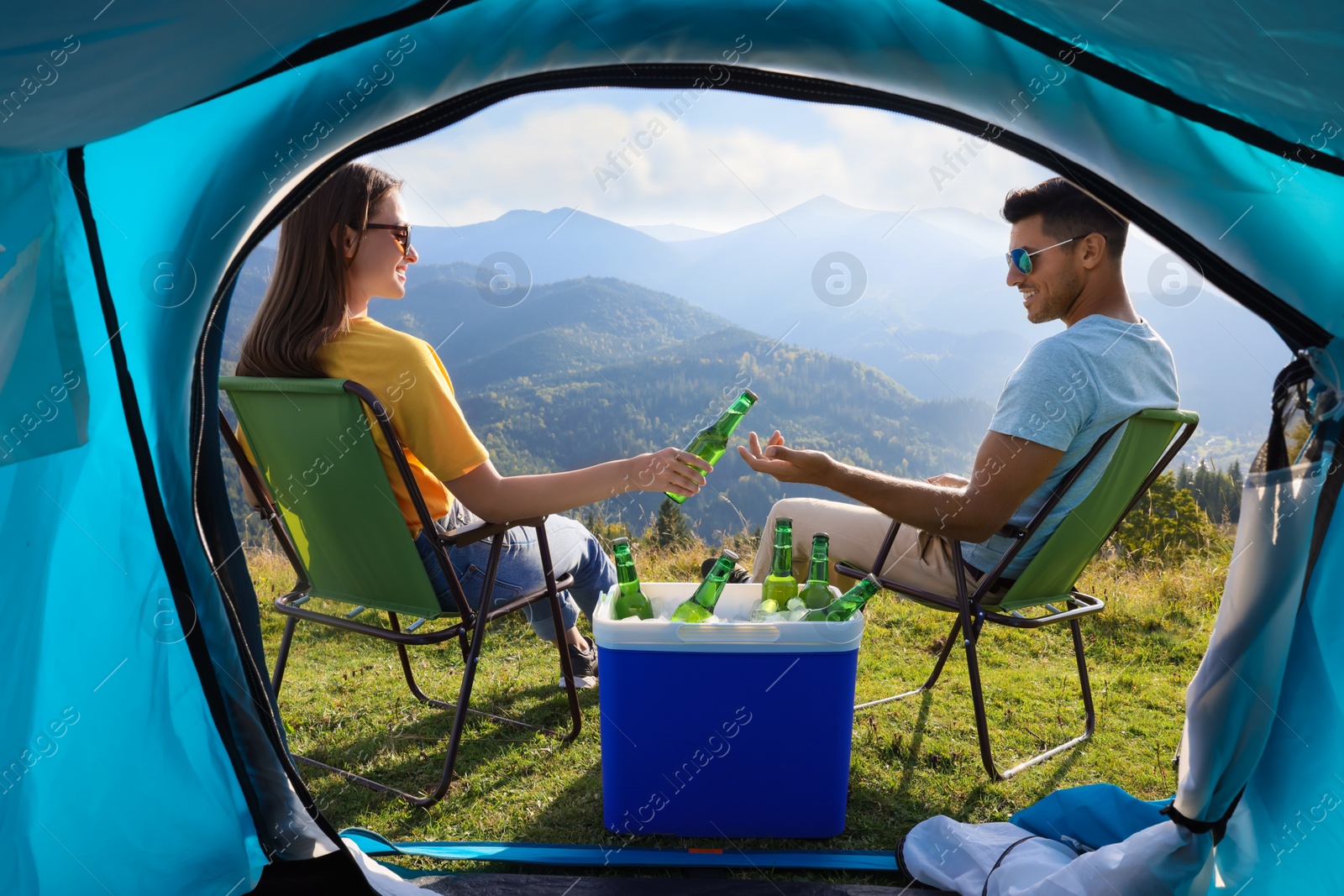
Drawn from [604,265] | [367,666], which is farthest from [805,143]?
[367,666]

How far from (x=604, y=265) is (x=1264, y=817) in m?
66.0

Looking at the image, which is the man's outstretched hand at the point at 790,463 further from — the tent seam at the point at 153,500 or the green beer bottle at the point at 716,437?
the tent seam at the point at 153,500

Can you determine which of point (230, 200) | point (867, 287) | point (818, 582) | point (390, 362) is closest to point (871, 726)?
point (818, 582)

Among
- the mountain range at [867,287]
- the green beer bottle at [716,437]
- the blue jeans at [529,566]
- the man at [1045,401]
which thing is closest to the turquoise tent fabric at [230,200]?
the blue jeans at [529,566]

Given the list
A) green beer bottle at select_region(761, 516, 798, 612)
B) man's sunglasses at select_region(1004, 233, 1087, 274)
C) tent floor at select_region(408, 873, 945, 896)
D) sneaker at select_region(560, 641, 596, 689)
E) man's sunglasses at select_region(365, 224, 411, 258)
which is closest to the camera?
tent floor at select_region(408, 873, 945, 896)

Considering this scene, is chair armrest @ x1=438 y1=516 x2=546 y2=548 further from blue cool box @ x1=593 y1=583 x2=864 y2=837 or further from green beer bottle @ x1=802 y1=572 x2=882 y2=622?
green beer bottle @ x1=802 y1=572 x2=882 y2=622

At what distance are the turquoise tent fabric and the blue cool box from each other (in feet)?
2.31

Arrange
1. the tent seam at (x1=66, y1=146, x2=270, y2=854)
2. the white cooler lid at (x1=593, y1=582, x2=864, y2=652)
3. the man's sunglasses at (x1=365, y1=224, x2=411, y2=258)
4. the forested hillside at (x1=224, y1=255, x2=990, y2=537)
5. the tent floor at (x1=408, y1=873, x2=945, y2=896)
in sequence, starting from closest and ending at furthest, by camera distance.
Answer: the tent seam at (x1=66, y1=146, x2=270, y2=854), the tent floor at (x1=408, y1=873, x2=945, y2=896), the white cooler lid at (x1=593, y1=582, x2=864, y2=652), the man's sunglasses at (x1=365, y1=224, x2=411, y2=258), the forested hillside at (x1=224, y1=255, x2=990, y2=537)

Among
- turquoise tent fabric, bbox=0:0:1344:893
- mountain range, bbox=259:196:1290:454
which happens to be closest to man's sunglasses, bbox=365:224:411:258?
turquoise tent fabric, bbox=0:0:1344:893

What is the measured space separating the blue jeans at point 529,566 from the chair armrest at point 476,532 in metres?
0.07

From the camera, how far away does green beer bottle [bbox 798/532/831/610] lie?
2.19 m

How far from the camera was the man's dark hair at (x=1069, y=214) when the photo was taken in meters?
2.44

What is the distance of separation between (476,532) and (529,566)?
36cm

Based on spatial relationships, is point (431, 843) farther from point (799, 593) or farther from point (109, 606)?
point (799, 593)
